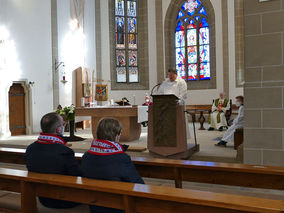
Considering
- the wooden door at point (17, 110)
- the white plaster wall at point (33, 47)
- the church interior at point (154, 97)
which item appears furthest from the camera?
the wooden door at point (17, 110)

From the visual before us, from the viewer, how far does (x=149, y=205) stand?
2.06 m

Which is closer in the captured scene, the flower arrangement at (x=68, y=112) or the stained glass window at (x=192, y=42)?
the flower arrangement at (x=68, y=112)

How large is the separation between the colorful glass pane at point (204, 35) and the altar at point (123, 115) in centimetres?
698

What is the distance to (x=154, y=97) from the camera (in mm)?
5191

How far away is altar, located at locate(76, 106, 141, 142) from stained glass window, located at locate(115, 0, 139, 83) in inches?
239

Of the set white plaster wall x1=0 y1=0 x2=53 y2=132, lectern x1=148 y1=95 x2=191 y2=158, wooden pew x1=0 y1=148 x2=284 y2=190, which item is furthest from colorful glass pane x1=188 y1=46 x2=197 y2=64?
wooden pew x1=0 y1=148 x2=284 y2=190

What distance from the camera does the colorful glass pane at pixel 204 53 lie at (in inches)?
534

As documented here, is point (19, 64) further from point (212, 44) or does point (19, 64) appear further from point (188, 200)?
point (188, 200)

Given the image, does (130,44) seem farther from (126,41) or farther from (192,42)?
(192,42)

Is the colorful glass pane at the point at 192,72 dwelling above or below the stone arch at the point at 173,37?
below

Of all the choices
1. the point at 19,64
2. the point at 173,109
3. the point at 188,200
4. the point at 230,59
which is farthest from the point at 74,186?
the point at 230,59

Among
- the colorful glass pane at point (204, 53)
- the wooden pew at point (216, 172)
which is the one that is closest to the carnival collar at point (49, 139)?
the wooden pew at point (216, 172)

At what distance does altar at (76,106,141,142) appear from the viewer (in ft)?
24.5

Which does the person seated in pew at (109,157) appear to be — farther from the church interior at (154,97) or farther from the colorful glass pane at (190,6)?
the colorful glass pane at (190,6)
